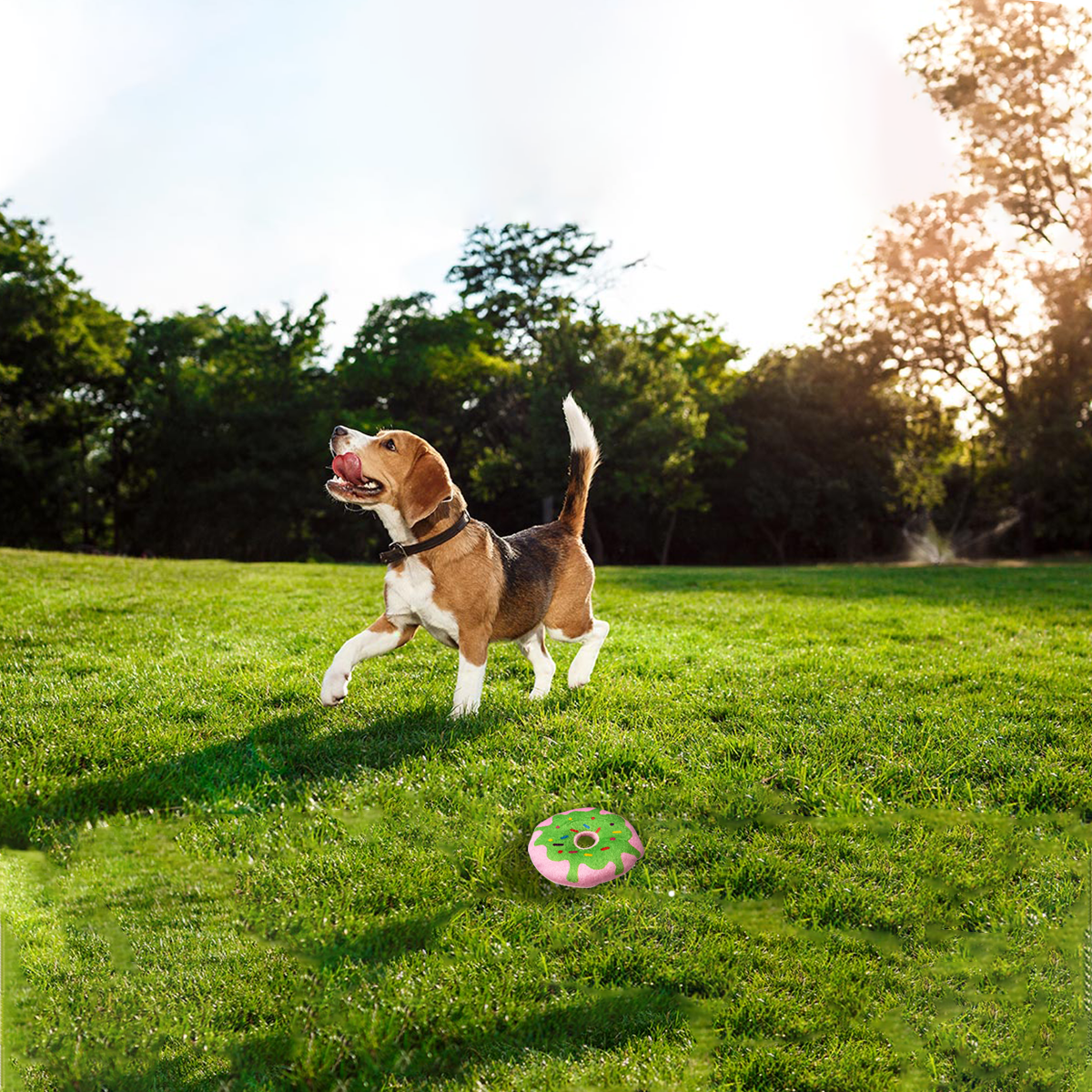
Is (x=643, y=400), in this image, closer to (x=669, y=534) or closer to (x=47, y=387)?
(x=669, y=534)

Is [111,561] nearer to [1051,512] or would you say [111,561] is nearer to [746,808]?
[746,808]

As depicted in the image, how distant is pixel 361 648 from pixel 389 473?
1023mm

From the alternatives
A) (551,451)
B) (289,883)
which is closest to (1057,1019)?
(289,883)

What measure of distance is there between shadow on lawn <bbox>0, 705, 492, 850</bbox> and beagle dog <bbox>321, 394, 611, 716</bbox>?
0.25m

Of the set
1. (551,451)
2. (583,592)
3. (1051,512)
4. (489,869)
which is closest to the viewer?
(489,869)

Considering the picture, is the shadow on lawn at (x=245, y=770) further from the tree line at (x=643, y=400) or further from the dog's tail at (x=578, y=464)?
the tree line at (x=643, y=400)

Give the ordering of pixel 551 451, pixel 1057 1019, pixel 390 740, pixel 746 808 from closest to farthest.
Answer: pixel 1057 1019, pixel 746 808, pixel 390 740, pixel 551 451

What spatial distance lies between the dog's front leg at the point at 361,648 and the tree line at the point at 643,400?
20.8 meters

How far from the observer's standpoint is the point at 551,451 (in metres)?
27.4

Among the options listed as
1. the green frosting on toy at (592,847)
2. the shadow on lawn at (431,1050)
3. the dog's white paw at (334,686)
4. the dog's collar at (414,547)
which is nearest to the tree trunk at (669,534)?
the dog's white paw at (334,686)

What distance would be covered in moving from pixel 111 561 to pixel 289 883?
13277mm

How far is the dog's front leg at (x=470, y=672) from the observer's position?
5215 mm

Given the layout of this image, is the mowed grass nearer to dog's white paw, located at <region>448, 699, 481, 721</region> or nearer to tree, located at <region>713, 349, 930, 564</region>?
dog's white paw, located at <region>448, 699, 481, 721</region>

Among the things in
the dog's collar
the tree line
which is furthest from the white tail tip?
the tree line
